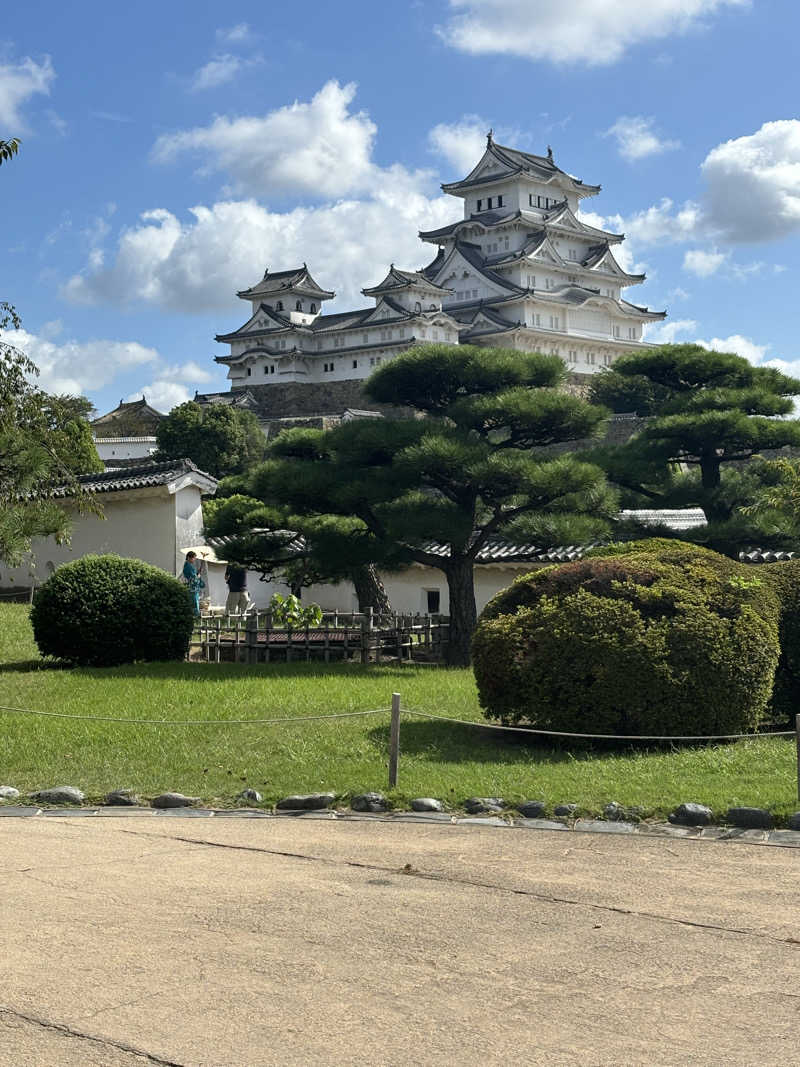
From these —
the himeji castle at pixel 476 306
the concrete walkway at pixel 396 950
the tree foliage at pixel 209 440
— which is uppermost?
the himeji castle at pixel 476 306

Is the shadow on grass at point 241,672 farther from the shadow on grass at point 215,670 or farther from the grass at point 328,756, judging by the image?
the grass at point 328,756

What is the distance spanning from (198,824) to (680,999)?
15.0 feet

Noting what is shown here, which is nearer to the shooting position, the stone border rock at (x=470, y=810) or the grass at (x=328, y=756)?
the stone border rock at (x=470, y=810)

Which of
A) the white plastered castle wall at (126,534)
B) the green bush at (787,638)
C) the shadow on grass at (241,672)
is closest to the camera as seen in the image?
the green bush at (787,638)

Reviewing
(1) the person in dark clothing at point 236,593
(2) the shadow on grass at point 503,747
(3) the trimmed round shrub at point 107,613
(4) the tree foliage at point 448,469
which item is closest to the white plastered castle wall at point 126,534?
(1) the person in dark clothing at point 236,593

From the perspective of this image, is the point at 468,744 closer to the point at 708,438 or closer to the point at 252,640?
the point at 252,640

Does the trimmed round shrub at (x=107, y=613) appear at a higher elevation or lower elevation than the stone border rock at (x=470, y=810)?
higher

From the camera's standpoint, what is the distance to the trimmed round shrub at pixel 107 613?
1714cm

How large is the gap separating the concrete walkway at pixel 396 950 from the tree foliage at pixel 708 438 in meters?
18.0

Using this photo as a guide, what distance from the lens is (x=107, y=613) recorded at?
17250 millimetres

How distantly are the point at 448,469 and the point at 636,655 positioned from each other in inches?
339

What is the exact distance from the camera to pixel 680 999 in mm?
4926

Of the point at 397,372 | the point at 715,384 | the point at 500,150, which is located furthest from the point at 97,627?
the point at 500,150

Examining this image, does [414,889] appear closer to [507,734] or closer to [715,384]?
[507,734]
